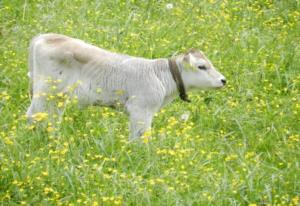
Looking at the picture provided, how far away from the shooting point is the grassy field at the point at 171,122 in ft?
23.5

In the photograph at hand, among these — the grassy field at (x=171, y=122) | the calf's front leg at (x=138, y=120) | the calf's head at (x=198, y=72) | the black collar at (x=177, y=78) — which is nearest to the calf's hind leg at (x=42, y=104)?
the grassy field at (x=171, y=122)

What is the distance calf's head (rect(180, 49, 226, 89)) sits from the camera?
8.47 metres

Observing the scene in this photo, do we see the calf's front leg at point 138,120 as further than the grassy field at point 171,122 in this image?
Yes

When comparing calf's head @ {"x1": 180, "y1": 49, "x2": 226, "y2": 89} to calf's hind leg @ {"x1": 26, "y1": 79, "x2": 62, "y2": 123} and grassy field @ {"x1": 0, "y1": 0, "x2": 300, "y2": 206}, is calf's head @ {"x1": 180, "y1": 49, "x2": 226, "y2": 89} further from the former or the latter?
calf's hind leg @ {"x1": 26, "y1": 79, "x2": 62, "y2": 123}

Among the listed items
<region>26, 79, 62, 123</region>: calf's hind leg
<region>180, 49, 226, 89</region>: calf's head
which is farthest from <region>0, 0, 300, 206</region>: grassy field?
<region>180, 49, 226, 89</region>: calf's head

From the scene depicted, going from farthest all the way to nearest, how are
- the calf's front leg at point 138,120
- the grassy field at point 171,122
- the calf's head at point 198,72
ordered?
1. the calf's head at point 198,72
2. the calf's front leg at point 138,120
3. the grassy field at point 171,122

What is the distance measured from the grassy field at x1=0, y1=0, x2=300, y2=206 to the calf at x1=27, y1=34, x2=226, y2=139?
0.58 ft

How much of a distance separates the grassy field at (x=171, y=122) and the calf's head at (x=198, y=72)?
1.42 ft

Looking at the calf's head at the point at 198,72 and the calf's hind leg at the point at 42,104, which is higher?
the calf's head at the point at 198,72

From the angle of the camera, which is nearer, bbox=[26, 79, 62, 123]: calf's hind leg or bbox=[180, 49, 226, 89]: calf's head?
bbox=[26, 79, 62, 123]: calf's hind leg

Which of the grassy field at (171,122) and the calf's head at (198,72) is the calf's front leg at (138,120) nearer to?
the grassy field at (171,122)

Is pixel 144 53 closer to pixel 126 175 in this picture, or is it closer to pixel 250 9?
pixel 250 9

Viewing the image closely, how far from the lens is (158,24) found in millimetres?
11328

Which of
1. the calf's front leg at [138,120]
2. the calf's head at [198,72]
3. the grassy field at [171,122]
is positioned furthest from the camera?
the calf's head at [198,72]
